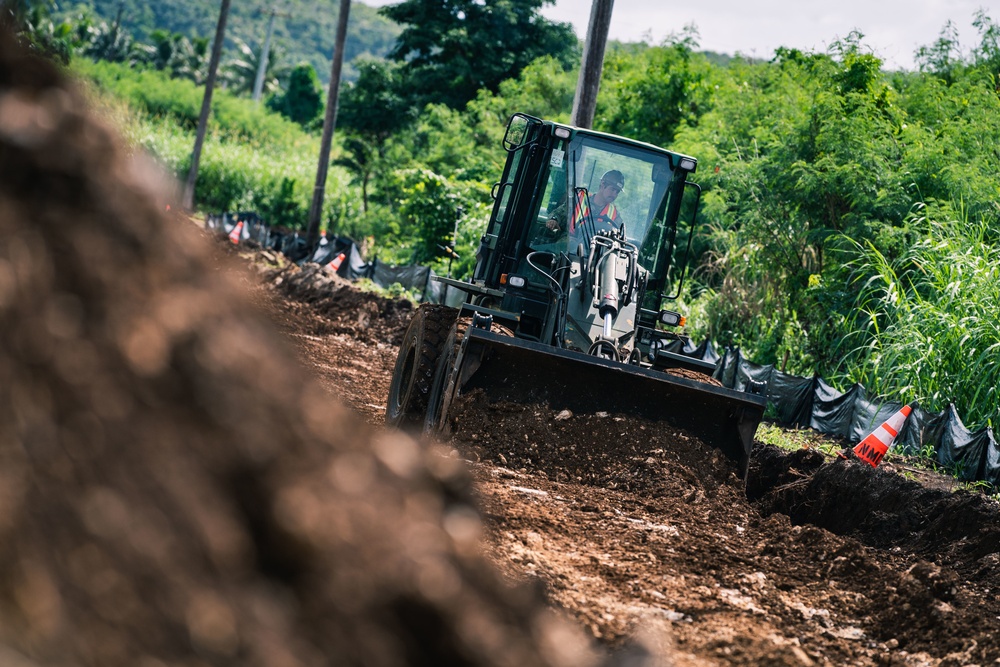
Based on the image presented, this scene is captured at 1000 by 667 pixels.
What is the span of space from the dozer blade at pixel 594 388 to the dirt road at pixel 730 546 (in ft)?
0.59

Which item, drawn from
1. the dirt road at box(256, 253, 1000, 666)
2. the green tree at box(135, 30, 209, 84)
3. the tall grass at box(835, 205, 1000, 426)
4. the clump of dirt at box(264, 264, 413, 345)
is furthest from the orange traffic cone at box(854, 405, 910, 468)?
the green tree at box(135, 30, 209, 84)

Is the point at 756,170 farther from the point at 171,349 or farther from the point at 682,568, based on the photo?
the point at 171,349

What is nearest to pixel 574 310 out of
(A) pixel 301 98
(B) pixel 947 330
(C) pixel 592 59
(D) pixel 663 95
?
(B) pixel 947 330

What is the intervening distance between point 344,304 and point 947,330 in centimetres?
980

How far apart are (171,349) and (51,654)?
1.49ft

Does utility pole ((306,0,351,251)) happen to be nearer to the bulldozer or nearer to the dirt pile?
the bulldozer

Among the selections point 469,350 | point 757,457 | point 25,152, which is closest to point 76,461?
point 25,152

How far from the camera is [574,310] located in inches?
332

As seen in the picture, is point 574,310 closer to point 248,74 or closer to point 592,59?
point 592,59

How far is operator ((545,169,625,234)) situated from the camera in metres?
8.93

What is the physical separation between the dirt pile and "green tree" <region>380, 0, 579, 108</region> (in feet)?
117

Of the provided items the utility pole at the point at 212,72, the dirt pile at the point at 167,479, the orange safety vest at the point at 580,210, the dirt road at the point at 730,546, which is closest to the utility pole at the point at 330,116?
the utility pole at the point at 212,72

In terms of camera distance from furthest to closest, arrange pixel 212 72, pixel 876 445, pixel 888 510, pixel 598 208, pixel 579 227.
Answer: pixel 212 72, pixel 876 445, pixel 598 208, pixel 579 227, pixel 888 510

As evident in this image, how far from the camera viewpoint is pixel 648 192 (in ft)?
30.4
